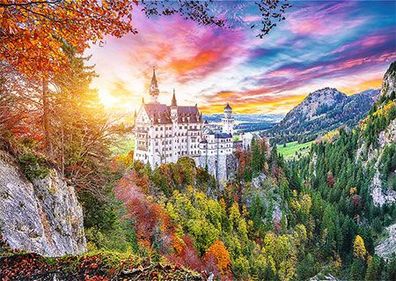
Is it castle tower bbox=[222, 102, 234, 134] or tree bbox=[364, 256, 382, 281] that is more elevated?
castle tower bbox=[222, 102, 234, 134]

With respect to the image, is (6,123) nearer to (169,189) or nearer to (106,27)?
(106,27)

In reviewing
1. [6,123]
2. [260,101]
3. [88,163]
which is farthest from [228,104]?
[6,123]

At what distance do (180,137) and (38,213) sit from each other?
60.6 metres

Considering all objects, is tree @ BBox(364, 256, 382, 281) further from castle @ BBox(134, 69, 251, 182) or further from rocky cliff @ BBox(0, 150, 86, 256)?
rocky cliff @ BBox(0, 150, 86, 256)

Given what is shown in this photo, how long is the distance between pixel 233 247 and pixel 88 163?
144 ft

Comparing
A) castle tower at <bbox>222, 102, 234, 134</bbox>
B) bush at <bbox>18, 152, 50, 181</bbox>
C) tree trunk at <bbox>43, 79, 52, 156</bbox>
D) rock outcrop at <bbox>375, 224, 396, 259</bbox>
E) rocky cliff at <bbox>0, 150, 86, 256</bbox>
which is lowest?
rock outcrop at <bbox>375, 224, 396, 259</bbox>

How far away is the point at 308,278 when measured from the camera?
72.1 metres

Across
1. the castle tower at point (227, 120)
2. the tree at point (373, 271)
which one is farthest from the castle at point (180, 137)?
the tree at point (373, 271)

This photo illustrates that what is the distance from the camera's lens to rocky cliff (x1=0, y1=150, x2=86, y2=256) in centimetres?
929

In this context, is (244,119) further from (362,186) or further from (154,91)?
(362,186)

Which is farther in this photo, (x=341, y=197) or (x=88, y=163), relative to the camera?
(x=341, y=197)

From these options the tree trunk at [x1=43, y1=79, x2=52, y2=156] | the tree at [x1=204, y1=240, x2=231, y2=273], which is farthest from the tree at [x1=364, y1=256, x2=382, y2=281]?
the tree trunk at [x1=43, y1=79, x2=52, y2=156]

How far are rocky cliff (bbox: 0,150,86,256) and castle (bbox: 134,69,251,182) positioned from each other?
5053 cm

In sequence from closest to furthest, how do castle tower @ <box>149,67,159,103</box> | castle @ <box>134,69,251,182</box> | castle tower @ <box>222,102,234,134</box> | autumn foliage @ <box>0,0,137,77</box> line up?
autumn foliage @ <box>0,0,137,77</box> → castle @ <box>134,69,251,182</box> → castle tower @ <box>149,67,159,103</box> → castle tower @ <box>222,102,234,134</box>
